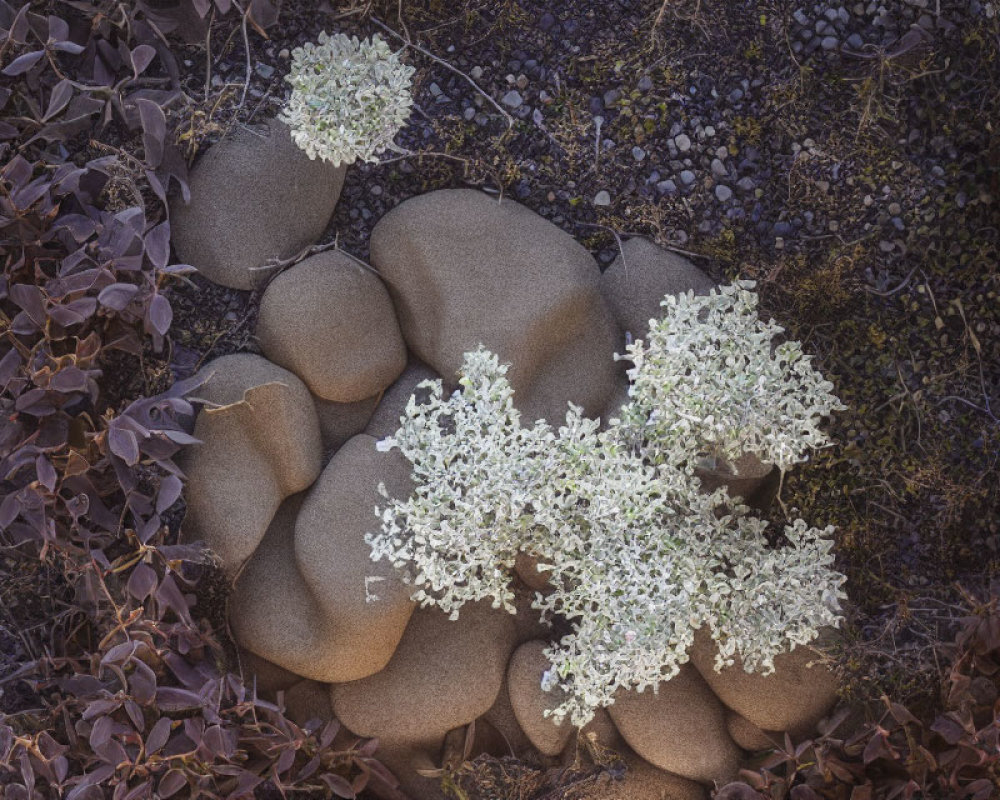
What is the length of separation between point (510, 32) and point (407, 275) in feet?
2.65

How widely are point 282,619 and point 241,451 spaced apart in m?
0.50

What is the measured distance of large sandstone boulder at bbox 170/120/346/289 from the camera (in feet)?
8.50

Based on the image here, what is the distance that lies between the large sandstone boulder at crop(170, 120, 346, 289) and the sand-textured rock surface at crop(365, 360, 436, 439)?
0.51 metres

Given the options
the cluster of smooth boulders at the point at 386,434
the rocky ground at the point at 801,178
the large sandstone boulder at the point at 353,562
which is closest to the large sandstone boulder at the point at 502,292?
the cluster of smooth boulders at the point at 386,434

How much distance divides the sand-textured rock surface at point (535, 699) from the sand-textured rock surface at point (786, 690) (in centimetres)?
49

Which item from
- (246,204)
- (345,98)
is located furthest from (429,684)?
Result: (345,98)

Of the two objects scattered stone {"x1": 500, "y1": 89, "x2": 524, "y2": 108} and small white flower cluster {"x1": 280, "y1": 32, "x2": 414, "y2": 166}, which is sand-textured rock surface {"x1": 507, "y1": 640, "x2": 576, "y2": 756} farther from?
scattered stone {"x1": 500, "y1": 89, "x2": 524, "y2": 108}

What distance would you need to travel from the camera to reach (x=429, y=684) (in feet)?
8.74

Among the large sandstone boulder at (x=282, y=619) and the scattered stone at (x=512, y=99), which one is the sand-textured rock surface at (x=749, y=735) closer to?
the large sandstone boulder at (x=282, y=619)

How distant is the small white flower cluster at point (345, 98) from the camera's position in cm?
243

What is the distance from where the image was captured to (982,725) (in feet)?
7.80

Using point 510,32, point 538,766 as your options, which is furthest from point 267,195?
point 538,766

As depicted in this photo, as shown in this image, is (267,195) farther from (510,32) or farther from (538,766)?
(538,766)

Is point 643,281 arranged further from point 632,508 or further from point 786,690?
point 786,690
